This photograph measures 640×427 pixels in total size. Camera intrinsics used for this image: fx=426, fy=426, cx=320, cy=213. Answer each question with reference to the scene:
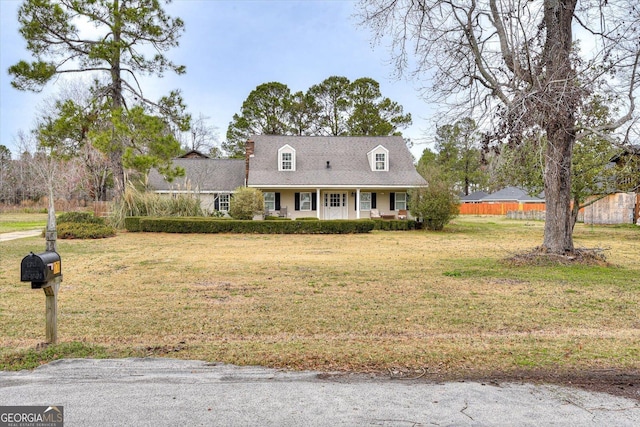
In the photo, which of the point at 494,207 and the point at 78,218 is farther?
the point at 494,207

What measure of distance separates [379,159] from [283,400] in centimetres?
2527

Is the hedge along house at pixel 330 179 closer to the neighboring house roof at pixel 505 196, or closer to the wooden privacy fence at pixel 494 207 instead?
the wooden privacy fence at pixel 494 207

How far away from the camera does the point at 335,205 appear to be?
27422mm

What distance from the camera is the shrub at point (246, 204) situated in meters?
22.0

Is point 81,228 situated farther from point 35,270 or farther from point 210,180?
point 35,270

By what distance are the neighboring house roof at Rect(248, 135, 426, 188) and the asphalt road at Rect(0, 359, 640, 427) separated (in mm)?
21845

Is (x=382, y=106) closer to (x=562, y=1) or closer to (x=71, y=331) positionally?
(x=562, y=1)

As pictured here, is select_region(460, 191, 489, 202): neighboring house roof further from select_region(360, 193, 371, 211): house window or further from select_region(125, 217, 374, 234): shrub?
select_region(125, 217, 374, 234): shrub

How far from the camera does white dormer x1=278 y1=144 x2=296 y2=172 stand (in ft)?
88.7

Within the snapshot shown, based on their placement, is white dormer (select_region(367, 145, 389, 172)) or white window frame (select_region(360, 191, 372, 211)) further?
white dormer (select_region(367, 145, 389, 172))

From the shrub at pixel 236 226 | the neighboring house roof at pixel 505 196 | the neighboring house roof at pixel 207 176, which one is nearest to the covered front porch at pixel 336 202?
the neighboring house roof at pixel 207 176

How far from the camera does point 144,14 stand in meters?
21.8

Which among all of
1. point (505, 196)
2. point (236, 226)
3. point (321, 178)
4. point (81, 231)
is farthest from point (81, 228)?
point (505, 196)

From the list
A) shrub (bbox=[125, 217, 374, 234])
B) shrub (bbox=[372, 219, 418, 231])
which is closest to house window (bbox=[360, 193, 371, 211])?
shrub (bbox=[372, 219, 418, 231])
